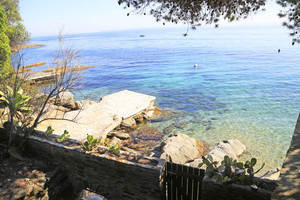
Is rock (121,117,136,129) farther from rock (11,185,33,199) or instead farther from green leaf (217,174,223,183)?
green leaf (217,174,223,183)

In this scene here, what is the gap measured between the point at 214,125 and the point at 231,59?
122 ft

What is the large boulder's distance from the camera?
37.8 ft

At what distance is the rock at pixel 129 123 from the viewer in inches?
646

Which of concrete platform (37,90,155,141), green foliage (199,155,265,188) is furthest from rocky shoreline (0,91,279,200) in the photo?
green foliage (199,155,265,188)

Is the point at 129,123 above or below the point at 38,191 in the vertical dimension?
below

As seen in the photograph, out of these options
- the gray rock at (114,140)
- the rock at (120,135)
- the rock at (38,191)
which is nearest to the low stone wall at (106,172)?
the rock at (38,191)

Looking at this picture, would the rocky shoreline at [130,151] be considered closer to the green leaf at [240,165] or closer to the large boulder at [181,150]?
the large boulder at [181,150]

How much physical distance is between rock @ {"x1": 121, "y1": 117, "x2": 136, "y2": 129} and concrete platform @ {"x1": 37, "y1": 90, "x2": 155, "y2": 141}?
0.28 m

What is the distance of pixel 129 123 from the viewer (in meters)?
16.8

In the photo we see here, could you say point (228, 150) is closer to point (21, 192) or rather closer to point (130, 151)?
point (130, 151)

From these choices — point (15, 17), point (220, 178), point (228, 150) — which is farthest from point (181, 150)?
point (15, 17)

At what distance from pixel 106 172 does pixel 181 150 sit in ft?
20.2

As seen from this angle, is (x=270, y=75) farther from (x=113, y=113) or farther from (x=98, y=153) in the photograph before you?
(x=98, y=153)

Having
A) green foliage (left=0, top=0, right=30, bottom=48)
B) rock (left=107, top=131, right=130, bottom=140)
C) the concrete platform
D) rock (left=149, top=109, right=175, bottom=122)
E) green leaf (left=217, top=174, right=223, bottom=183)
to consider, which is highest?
green foliage (left=0, top=0, right=30, bottom=48)
